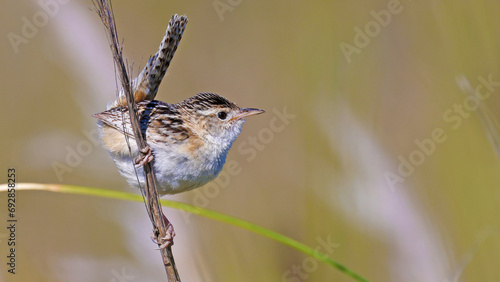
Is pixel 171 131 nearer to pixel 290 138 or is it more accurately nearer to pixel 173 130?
pixel 173 130

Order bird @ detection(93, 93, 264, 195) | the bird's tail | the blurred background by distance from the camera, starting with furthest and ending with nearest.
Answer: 1. the blurred background
2. the bird's tail
3. bird @ detection(93, 93, 264, 195)

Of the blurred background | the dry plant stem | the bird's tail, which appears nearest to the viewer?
the dry plant stem

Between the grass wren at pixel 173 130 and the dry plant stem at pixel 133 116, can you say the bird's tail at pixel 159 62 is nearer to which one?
the grass wren at pixel 173 130

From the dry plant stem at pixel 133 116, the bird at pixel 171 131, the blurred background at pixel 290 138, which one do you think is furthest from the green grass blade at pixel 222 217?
the blurred background at pixel 290 138

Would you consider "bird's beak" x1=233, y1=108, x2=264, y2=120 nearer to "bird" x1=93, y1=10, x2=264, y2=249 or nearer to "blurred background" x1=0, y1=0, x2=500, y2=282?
"bird" x1=93, y1=10, x2=264, y2=249

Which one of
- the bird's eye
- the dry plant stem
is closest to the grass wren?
the bird's eye

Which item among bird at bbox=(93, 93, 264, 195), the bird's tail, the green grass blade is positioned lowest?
the green grass blade

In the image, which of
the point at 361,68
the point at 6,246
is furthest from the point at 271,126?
the point at 6,246
